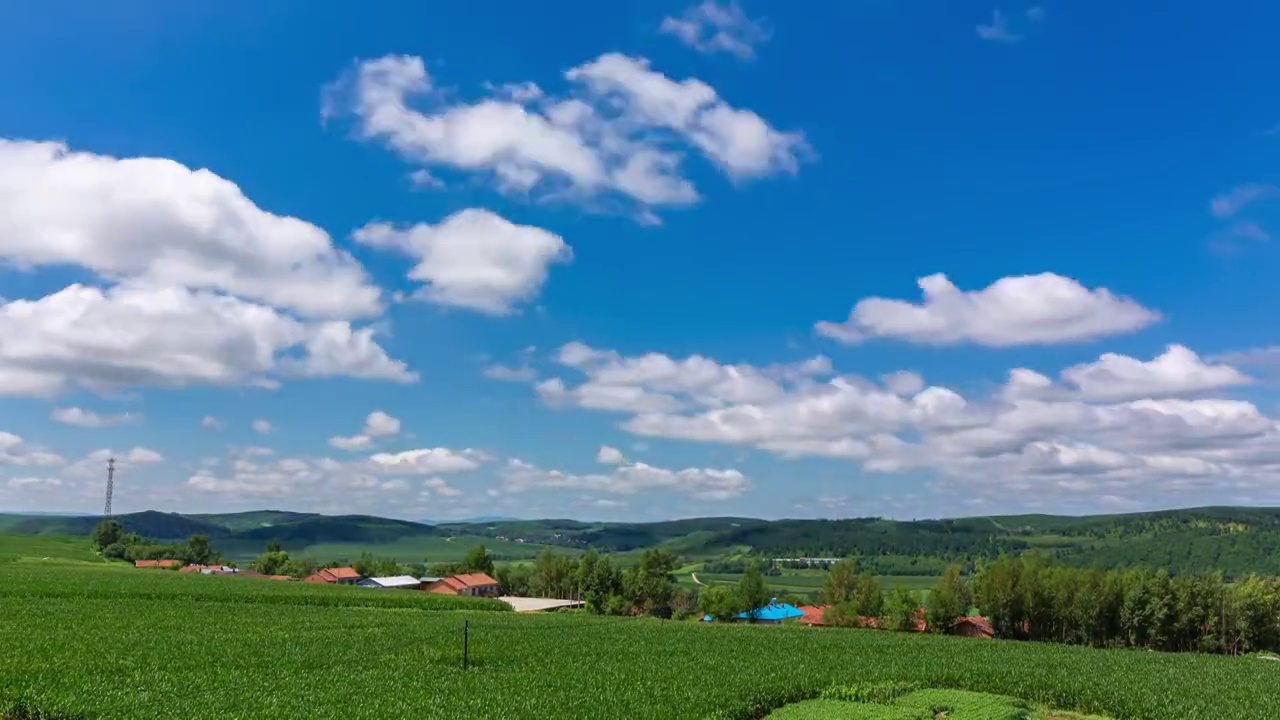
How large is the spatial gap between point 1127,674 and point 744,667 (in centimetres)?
2093

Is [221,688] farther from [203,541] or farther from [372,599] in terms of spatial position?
[203,541]

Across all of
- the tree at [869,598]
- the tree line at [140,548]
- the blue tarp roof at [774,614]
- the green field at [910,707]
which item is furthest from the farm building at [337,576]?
the green field at [910,707]

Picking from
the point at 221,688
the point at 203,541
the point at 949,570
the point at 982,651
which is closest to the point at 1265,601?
the point at 949,570

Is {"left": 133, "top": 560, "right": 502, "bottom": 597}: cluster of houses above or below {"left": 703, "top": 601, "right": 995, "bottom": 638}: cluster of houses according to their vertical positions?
above

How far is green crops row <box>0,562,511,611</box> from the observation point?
6291cm

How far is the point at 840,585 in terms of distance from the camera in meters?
115

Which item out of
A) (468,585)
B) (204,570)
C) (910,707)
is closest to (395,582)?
(468,585)

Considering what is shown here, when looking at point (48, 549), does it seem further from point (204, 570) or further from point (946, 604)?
point (946, 604)

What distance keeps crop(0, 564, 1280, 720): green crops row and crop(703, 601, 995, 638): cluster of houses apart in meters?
36.4

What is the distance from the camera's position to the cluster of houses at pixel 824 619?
9412 cm

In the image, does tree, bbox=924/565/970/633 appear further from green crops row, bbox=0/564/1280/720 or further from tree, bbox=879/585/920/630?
green crops row, bbox=0/564/1280/720

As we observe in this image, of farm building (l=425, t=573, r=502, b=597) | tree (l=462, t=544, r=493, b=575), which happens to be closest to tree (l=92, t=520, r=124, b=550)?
tree (l=462, t=544, r=493, b=575)

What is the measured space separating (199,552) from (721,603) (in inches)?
5192

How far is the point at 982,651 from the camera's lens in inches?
2048
